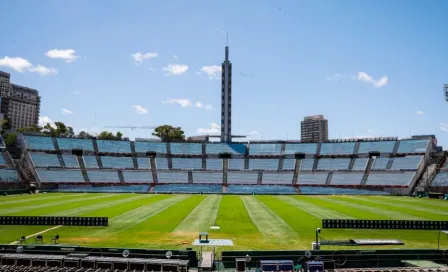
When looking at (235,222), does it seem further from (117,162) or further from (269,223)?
Result: (117,162)

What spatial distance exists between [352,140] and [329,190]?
28391 mm

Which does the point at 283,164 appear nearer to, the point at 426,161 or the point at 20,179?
the point at 426,161

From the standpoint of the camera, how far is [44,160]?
90.2 meters

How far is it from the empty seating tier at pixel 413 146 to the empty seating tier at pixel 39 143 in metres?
90.0

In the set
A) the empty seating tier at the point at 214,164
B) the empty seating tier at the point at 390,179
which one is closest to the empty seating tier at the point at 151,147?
the empty seating tier at the point at 214,164

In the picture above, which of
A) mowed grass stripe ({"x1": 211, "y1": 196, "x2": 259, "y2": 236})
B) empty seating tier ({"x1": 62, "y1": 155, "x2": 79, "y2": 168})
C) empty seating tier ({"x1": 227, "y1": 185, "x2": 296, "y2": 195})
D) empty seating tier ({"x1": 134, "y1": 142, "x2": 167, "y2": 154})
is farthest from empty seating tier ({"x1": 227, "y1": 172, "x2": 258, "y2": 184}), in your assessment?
mowed grass stripe ({"x1": 211, "y1": 196, "x2": 259, "y2": 236})

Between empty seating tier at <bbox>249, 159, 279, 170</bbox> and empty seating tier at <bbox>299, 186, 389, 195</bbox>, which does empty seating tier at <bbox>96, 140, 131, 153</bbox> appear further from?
empty seating tier at <bbox>299, 186, 389, 195</bbox>

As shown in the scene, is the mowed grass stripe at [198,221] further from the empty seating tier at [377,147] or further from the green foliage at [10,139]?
the green foliage at [10,139]

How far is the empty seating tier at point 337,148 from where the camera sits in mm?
102812

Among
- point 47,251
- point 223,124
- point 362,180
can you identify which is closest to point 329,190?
point 362,180

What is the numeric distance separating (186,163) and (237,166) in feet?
46.7

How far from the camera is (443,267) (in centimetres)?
1817

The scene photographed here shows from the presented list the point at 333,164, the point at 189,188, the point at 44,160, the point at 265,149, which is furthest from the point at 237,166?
the point at 44,160

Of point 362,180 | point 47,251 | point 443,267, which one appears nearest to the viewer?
point 443,267
